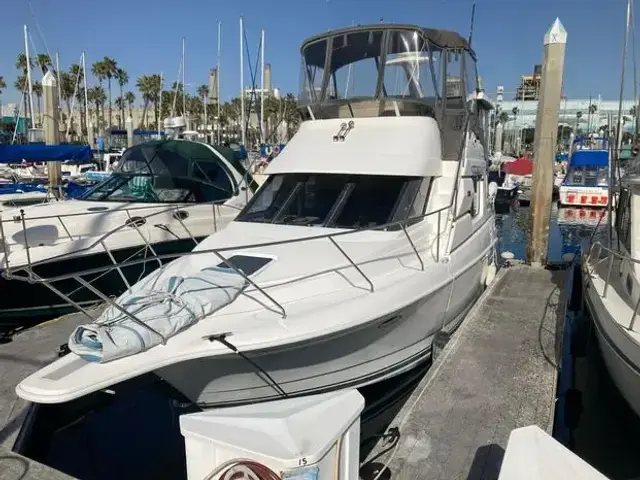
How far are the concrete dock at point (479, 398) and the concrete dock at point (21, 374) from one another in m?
2.18

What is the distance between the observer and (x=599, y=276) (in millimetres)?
6527

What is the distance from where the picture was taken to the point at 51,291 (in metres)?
7.36

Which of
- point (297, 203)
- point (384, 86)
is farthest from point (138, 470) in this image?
point (384, 86)

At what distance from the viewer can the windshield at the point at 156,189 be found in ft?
29.0

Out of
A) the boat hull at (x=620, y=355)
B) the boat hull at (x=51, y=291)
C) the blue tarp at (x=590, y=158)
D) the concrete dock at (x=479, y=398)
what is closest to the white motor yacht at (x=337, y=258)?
the concrete dock at (x=479, y=398)

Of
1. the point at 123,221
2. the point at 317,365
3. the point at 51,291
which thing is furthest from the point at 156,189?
the point at 317,365

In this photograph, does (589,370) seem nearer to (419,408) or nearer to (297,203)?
(419,408)

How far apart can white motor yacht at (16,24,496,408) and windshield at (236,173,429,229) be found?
0.02 m

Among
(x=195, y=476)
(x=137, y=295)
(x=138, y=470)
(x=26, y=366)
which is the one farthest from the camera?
(x=26, y=366)

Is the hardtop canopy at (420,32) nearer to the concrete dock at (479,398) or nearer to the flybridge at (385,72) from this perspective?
the flybridge at (385,72)

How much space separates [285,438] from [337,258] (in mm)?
2443

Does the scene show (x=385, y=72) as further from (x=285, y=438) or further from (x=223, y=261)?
(x=285, y=438)

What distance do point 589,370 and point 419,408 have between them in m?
3.47

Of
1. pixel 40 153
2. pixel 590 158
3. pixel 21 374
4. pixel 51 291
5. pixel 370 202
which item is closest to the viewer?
pixel 21 374
